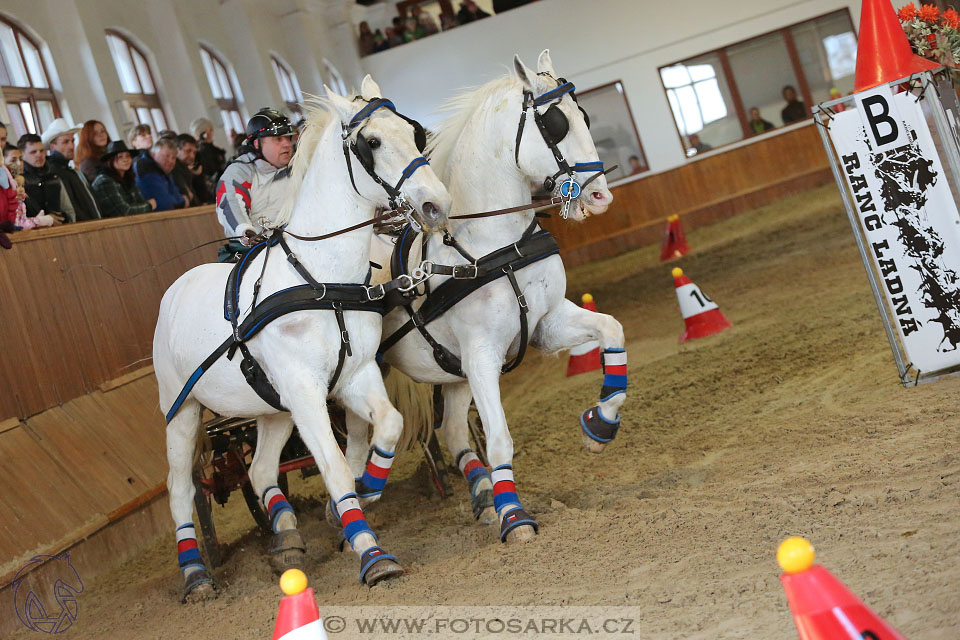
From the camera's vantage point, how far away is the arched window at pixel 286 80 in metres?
19.8

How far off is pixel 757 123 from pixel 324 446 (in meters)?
17.4

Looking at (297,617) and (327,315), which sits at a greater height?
(327,315)

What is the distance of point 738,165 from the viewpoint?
19.0 meters

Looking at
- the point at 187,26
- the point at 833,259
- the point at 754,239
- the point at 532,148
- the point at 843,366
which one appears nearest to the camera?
the point at 532,148

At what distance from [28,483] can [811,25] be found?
61.6 feet

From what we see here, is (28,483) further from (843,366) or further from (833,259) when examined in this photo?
(833,259)

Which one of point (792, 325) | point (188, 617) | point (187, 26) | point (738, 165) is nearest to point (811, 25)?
point (738, 165)

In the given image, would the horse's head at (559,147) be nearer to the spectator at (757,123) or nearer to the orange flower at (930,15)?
the orange flower at (930,15)

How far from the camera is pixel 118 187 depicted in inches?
332

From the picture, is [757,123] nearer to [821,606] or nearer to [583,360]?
[583,360]

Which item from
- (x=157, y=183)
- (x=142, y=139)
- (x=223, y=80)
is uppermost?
(x=223, y=80)

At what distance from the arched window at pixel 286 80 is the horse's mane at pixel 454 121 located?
15594 millimetres

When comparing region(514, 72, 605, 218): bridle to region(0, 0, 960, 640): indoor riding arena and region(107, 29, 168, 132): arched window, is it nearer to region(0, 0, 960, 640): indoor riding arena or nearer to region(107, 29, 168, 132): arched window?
region(0, 0, 960, 640): indoor riding arena

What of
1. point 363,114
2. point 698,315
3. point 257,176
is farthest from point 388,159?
point 698,315
